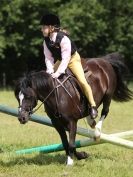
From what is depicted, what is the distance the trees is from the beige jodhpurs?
18.7 meters

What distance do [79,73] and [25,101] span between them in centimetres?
106

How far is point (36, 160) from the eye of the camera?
862 centimetres

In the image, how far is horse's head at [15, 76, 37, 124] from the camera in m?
7.65

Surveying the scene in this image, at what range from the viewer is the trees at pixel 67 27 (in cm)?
2769

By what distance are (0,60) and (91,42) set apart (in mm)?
5891

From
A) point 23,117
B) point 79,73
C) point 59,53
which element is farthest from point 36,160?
point 59,53

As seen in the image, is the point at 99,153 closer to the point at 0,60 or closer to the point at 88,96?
the point at 88,96

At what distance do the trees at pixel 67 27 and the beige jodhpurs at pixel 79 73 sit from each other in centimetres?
1872

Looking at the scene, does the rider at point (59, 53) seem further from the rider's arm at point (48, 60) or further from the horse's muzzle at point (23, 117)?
the horse's muzzle at point (23, 117)

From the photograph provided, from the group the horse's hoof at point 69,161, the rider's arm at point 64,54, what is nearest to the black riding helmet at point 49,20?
the rider's arm at point 64,54

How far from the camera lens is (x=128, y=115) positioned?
17.7 metres

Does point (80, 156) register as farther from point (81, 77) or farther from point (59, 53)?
point (59, 53)

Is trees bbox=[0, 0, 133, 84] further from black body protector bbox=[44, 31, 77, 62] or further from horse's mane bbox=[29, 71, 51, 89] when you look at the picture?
horse's mane bbox=[29, 71, 51, 89]

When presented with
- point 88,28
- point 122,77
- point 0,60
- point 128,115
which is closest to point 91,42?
point 88,28
